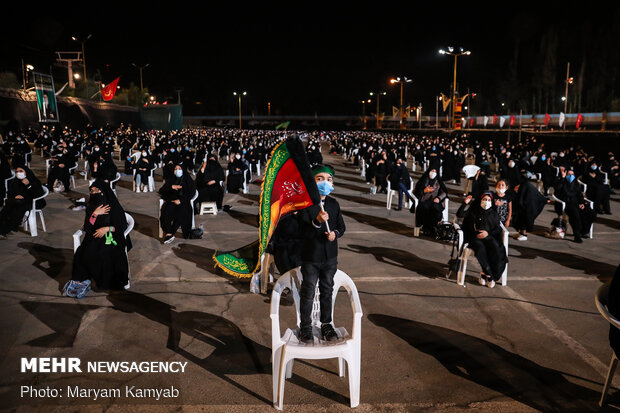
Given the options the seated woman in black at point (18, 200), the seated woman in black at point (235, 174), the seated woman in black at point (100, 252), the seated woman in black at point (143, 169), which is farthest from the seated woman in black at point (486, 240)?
the seated woman in black at point (143, 169)

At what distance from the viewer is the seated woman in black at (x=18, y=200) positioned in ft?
29.8

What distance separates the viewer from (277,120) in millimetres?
127312

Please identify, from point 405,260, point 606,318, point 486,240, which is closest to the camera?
point 606,318

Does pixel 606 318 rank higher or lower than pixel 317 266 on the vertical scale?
lower

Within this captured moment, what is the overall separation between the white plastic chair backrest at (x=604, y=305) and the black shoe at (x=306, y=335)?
2087mm

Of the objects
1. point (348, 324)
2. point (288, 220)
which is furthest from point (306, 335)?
point (288, 220)

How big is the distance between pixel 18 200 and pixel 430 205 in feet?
25.4

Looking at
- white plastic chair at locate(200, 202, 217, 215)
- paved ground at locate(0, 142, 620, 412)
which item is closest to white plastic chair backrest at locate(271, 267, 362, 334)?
paved ground at locate(0, 142, 620, 412)

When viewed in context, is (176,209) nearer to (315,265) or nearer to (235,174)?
(315,265)

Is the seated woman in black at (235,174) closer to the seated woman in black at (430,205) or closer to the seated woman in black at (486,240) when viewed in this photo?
the seated woman in black at (430,205)

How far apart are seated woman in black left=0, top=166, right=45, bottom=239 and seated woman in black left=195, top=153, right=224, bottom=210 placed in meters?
3.68

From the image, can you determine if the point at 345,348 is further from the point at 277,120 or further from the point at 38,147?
the point at 277,120

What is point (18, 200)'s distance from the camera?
30.0ft

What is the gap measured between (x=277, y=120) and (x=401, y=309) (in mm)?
124181
